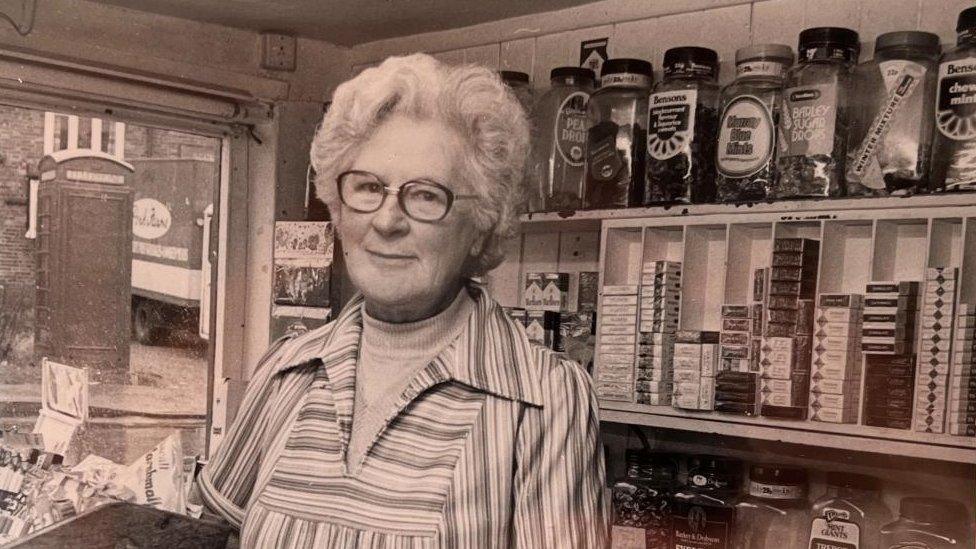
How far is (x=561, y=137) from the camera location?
1110 millimetres

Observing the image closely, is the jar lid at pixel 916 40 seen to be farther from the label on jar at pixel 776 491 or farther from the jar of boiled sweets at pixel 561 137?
the label on jar at pixel 776 491

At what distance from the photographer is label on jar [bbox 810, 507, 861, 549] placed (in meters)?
0.98

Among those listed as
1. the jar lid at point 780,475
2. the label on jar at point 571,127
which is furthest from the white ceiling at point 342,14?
the jar lid at point 780,475

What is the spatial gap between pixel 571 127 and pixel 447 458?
1.41ft

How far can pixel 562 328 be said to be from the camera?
116cm

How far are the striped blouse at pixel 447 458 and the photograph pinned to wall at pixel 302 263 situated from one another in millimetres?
103

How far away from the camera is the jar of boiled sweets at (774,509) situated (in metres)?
1.01

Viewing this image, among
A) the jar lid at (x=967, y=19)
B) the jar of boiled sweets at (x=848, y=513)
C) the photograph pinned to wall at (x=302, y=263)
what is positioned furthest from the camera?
the photograph pinned to wall at (x=302, y=263)

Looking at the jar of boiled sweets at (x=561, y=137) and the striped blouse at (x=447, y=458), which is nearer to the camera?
the striped blouse at (x=447, y=458)

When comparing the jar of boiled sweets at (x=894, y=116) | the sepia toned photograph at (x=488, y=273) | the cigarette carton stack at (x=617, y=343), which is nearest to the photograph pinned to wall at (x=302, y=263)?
the sepia toned photograph at (x=488, y=273)

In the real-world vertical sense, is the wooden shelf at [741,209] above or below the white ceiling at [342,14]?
below

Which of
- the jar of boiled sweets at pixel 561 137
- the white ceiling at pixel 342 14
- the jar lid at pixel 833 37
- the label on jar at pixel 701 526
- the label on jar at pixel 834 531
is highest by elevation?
the white ceiling at pixel 342 14

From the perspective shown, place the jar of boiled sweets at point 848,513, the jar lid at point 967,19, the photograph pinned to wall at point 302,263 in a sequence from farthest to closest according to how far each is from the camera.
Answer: the photograph pinned to wall at point 302,263 → the jar of boiled sweets at point 848,513 → the jar lid at point 967,19

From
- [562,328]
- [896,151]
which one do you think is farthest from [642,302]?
[896,151]
